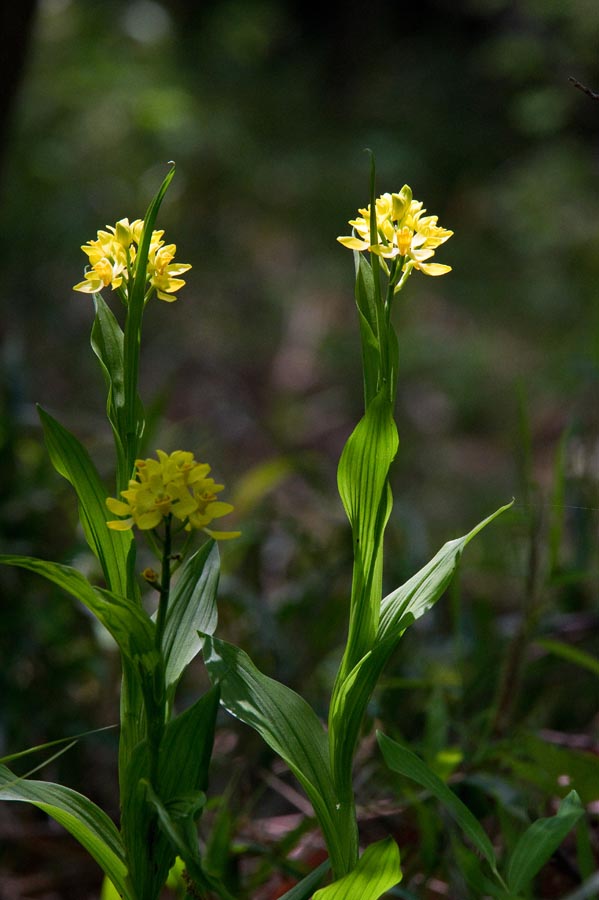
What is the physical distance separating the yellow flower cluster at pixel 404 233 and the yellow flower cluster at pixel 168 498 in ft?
0.76

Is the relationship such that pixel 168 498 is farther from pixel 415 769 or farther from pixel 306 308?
pixel 306 308

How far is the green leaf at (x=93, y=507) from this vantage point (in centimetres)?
77

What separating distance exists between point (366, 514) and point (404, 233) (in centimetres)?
24

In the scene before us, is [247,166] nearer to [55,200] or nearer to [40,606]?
[55,200]

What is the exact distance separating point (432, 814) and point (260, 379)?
143 inches

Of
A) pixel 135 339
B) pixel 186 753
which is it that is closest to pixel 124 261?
pixel 135 339

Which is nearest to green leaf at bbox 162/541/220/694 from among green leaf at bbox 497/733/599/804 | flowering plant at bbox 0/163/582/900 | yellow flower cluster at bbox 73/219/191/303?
flowering plant at bbox 0/163/582/900

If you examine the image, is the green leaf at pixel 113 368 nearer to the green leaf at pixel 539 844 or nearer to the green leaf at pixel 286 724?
the green leaf at pixel 286 724

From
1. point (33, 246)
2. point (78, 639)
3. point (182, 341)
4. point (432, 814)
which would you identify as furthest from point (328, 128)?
point (432, 814)

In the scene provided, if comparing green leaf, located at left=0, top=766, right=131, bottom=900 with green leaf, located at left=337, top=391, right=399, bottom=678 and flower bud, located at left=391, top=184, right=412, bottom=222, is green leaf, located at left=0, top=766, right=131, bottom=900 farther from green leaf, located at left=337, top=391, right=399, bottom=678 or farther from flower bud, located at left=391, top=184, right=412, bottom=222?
flower bud, located at left=391, top=184, right=412, bottom=222

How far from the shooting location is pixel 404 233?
0.72m

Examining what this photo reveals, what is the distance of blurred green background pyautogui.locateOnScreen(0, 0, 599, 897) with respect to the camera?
1.60 metres

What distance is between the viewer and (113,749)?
58.3 inches

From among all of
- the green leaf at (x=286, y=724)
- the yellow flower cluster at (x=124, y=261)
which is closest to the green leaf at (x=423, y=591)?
the green leaf at (x=286, y=724)
